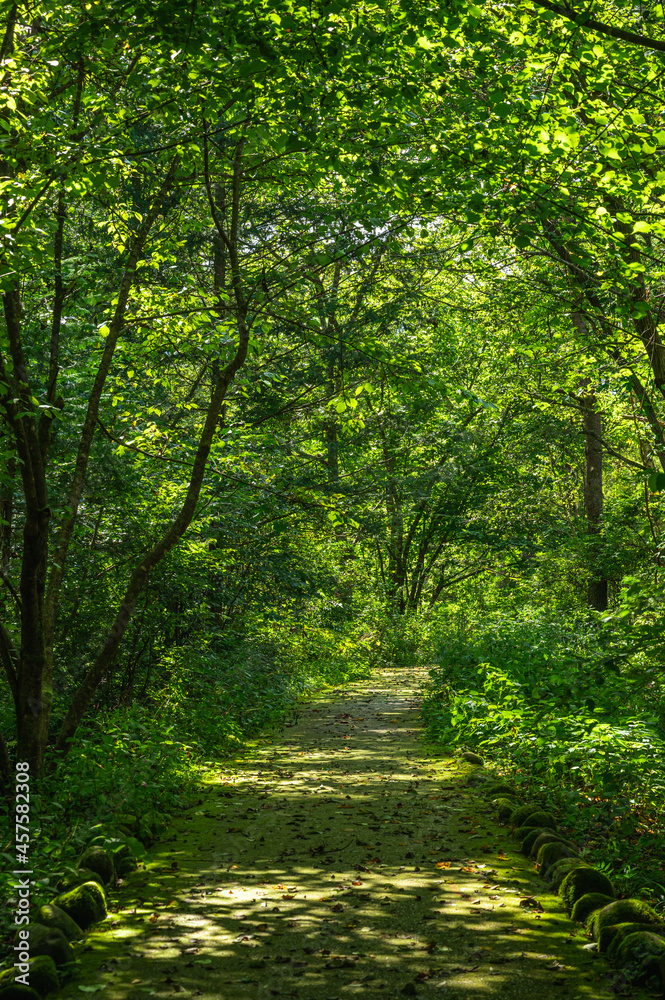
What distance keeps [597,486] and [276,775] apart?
11.4 meters

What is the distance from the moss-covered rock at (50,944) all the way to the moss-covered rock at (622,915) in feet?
9.01

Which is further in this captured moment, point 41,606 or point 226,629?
point 226,629

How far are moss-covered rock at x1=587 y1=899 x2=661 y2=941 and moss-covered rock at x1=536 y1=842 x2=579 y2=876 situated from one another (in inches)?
37.3

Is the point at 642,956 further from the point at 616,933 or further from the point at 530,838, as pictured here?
the point at 530,838

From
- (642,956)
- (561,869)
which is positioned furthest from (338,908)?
(642,956)

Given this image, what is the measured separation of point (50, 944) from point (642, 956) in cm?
289

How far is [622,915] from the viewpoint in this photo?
3.92 m

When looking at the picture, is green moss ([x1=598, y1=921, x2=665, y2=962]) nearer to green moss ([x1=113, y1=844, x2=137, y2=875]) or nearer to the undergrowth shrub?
the undergrowth shrub

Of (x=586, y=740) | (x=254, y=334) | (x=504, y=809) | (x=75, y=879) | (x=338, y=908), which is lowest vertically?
(x=338, y=908)

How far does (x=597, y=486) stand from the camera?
16.8 metres

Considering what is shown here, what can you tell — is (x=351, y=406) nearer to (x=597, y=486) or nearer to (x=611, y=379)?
(x=611, y=379)

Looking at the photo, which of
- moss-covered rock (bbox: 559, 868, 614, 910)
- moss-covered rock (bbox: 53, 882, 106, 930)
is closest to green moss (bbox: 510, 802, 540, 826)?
moss-covered rock (bbox: 559, 868, 614, 910)

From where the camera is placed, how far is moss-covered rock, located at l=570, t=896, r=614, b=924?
13.8ft

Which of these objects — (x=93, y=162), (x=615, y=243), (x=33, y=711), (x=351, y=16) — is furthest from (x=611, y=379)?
(x=33, y=711)
